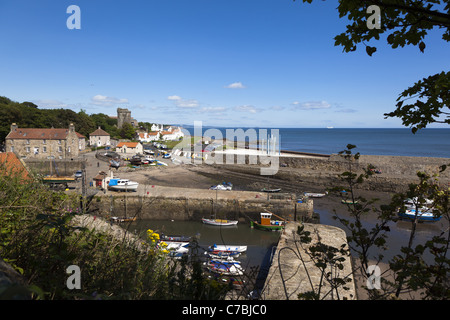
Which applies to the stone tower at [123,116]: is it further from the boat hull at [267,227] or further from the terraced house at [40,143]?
the boat hull at [267,227]

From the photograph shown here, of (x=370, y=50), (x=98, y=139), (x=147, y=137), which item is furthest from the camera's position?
(x=147, y=137)

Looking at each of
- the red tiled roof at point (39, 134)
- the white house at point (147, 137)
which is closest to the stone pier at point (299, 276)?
the red tiled roof at point (39, 134)

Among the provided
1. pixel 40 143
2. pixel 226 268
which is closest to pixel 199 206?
pixel 226 268

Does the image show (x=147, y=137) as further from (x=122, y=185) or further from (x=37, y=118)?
(x=122, y=185)

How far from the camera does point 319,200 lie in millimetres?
26969

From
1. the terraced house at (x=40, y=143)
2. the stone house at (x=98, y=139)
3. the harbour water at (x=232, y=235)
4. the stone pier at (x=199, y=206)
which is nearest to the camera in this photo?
Answer: the harbour water at (x=232, y=235)

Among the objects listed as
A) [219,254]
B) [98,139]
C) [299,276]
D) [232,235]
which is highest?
[98,139]

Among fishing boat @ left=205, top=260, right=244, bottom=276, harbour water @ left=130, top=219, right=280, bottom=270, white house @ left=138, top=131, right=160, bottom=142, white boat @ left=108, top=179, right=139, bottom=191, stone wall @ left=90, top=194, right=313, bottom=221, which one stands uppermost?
white house @ left=138, top=131, right=160, bottom=142

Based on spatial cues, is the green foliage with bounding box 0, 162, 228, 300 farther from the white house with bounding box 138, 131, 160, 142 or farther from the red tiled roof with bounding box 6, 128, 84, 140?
the white house with bounding box 138, 131, 160, 142

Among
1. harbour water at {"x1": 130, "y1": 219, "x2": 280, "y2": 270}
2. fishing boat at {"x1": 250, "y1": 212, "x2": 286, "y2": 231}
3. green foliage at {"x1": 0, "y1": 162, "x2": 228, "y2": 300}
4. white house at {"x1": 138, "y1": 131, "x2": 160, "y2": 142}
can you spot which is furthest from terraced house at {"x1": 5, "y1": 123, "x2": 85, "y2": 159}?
white house at {"x1": 138, "y1": 131, "x2": 160, "y2": 142}

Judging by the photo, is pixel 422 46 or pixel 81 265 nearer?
pixel 422 46

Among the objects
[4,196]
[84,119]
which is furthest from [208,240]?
[84,119]

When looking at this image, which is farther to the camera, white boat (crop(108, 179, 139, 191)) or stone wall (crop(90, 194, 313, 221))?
white boat (crop(108, 179, 139, 191))
